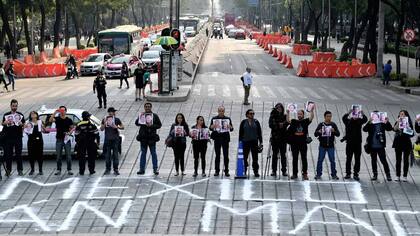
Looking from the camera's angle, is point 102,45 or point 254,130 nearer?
point 254,130

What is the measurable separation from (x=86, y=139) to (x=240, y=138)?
3420 mm

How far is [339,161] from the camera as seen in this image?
19.8m

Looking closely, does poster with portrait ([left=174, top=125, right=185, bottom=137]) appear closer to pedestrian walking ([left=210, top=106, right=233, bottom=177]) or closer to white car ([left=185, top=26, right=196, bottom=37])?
pedestrian walking ([left=210, top=106, right=233, bottom=177])

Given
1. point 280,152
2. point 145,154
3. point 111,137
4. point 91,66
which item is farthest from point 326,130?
point 91,66

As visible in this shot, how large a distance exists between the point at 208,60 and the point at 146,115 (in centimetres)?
4380

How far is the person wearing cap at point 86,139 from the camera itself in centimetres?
1752

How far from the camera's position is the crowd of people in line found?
17203 millimetres

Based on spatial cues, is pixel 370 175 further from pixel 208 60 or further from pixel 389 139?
pixel 208 60

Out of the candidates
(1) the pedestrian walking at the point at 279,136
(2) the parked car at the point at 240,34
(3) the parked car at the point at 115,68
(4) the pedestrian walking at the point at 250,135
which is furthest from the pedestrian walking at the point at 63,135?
(2) the parked car at the point at 240,34

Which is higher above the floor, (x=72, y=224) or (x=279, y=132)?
(x=279, y=132)

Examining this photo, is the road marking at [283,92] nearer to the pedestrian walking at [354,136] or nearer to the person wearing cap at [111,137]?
the pedestrian walking at [354,136]

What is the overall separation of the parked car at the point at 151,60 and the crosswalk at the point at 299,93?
9935 millimetres

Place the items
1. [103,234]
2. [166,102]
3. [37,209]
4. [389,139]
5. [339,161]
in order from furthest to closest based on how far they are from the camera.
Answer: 1. [166,102]
2. [389,139]
3. [339,161]
4. [37,209]
5. [103,234]

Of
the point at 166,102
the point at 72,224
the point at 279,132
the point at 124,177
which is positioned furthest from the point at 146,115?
the point at 166,102
